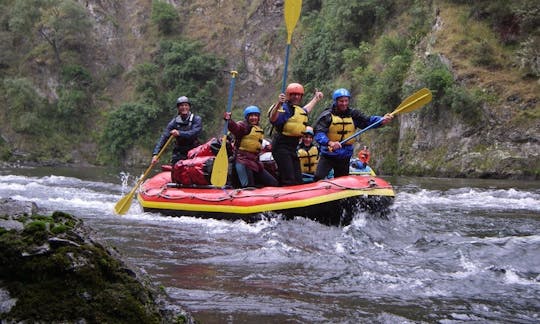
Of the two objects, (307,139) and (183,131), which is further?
(183,131)

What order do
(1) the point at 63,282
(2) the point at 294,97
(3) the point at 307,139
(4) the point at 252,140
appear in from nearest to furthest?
(1) the point at 63,282 → (2) the point at 294,97 → (4) the point at 252,140 → (3) the point at 307,139

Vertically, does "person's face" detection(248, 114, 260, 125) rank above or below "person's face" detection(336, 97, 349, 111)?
below

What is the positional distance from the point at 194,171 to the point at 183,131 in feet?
4.30

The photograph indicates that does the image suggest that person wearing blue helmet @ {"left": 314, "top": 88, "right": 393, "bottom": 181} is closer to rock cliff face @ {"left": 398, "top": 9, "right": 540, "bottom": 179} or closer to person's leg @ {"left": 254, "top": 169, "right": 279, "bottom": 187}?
person's leg @ {"left": 254, "top": 169, "right": 279, "bottom": 187}

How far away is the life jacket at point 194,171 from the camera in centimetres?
848

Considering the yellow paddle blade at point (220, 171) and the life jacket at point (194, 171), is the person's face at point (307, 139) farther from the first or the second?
the life jacket at point (194, 171)

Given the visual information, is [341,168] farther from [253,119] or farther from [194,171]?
[194,171]

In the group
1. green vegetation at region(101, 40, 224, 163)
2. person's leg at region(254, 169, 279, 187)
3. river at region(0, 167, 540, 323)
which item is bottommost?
river at region(0, 167, 540, 323)

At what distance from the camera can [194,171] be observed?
28.1ft

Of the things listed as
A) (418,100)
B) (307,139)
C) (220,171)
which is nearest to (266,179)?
(220,171)

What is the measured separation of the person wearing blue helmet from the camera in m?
7.61

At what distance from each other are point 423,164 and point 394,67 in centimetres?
351

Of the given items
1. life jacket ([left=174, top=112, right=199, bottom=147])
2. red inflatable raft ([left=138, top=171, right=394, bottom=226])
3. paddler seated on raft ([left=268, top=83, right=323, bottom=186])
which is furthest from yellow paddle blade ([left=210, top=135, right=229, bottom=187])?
life jacket ([left=174, top=112, right=199, bottom=147])

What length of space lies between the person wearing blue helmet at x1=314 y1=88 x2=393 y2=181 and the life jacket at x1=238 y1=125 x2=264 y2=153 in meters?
0.83
